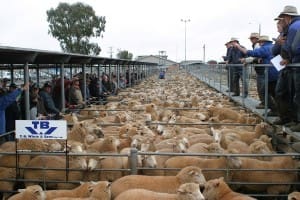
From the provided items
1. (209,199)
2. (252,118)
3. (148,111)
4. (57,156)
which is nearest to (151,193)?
(209,199)

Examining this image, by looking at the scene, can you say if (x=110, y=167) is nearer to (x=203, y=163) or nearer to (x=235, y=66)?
(x=203, y=163)

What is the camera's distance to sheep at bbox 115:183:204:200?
18.7 ft

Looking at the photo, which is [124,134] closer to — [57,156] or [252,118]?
[57,156]

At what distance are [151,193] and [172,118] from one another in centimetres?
694

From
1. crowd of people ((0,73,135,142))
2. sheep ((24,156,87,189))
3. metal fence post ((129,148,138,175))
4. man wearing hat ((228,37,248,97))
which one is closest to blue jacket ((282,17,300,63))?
metal fence post ((129,148,138,175))

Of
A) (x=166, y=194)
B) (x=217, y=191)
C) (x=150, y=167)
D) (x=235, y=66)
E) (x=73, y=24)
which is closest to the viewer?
(x=166, y=194)

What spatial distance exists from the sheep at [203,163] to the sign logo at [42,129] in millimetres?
1777

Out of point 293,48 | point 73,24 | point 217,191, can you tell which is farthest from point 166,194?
point 73,24

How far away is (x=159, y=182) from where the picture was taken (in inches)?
255

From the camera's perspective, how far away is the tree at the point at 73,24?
73438mm

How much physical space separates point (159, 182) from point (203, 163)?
1228 millimetres

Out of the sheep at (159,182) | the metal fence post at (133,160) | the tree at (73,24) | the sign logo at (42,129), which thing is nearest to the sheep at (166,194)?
the sheep at (159,182)

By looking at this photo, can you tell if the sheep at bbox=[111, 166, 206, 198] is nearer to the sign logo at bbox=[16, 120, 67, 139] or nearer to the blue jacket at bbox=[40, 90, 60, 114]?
the sign logo at bbox=[16, 120, 67, 139]

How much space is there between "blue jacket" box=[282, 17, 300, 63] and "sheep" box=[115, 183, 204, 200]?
3523 mm
